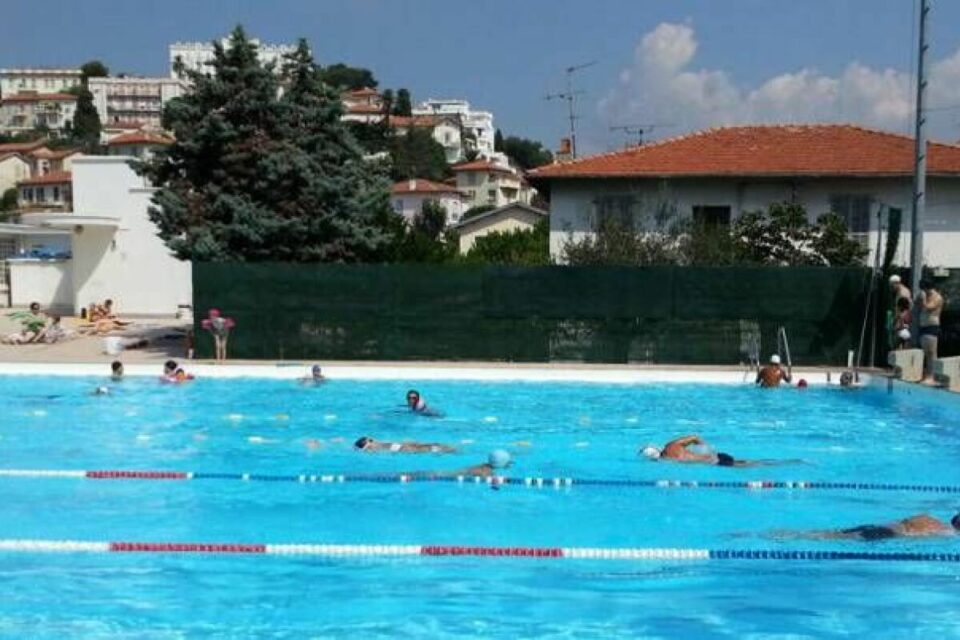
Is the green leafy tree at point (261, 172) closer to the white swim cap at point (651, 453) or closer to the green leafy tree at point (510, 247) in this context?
the green leafy tree at point (510, 247)

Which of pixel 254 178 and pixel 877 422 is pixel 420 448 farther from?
pixel 254 178

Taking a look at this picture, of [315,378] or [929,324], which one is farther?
[315,378]

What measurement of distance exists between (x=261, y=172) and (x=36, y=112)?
16939 cm

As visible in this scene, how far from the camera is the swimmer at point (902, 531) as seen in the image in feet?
29.7

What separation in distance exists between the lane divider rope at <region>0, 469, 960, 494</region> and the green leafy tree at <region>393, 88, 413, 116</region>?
16419cm

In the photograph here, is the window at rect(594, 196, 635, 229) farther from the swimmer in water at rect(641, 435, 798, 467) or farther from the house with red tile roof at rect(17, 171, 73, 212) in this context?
the house with red tile roof at rect(17, 171, 73, 212)

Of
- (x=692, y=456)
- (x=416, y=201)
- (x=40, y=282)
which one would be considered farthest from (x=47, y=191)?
(x=692, y=456)

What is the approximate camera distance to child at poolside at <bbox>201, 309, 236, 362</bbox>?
2166 centimetres

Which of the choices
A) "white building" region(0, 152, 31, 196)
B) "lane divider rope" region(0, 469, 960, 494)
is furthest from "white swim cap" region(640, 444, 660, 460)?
"white building" region(0, 152, 31, 196)

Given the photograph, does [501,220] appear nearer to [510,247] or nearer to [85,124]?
[510,247]

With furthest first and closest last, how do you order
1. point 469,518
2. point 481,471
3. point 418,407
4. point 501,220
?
point 501,220 < point 418,407 < point 481,471 < point 469,518

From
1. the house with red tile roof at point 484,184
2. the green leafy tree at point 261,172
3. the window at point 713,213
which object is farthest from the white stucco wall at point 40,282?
the house with red tile roof at point 484,184

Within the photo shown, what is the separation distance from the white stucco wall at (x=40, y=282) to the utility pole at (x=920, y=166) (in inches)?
1086

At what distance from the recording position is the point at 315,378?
1992 centimetres
